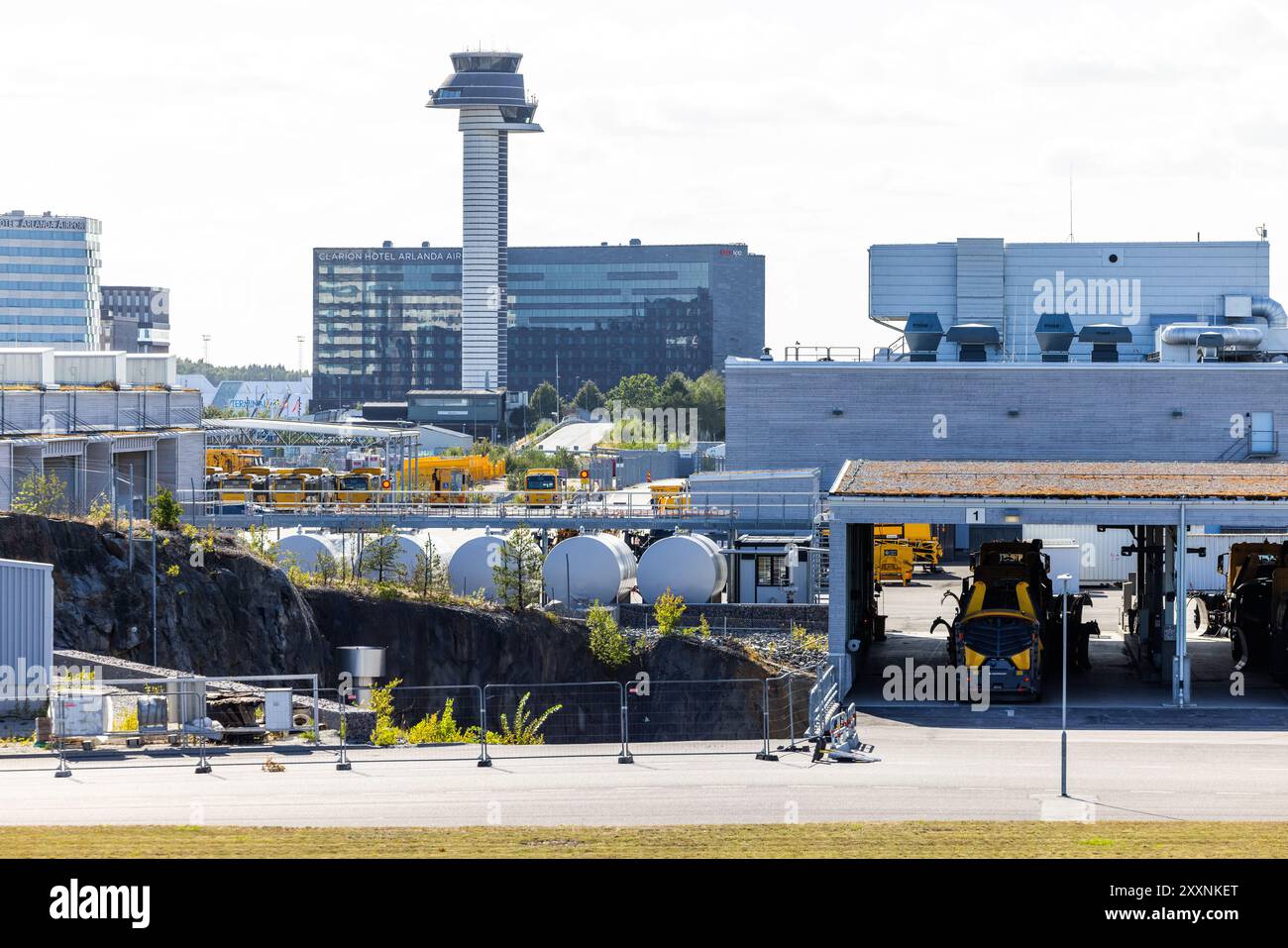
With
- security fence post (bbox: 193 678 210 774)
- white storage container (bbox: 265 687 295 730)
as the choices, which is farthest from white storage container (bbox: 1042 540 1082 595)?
security fence post (bbox: 193 678 210 774)

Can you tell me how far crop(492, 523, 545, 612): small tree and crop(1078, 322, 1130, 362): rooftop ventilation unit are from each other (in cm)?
2580

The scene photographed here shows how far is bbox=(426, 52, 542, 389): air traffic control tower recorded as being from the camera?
17088cm

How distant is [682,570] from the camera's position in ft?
149

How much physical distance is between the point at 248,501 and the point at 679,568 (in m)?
17.7

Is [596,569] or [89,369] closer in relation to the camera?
[596,569]

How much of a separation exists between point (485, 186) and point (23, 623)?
15115 centimetres

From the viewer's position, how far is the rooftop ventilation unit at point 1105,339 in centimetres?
6038

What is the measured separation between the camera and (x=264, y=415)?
502ft

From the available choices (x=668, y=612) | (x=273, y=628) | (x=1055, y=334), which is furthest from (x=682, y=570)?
(x=1055, y=334)

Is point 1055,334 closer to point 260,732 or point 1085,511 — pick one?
point 1085,511

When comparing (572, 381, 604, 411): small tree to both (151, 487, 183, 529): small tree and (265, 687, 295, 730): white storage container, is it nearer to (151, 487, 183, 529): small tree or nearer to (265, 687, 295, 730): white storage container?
(151, 487, 183, 529): small tree

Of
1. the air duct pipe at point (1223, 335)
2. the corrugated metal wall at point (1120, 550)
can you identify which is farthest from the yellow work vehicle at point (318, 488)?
the air duct pipe at point (1223, 335)

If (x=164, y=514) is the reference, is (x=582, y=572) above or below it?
below
